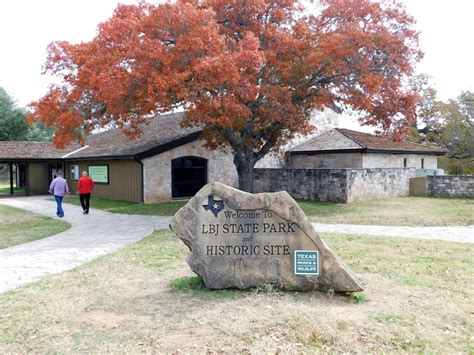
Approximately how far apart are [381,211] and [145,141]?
40.4 ft

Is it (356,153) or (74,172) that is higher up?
(356,153)

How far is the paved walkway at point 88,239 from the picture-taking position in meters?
7.26

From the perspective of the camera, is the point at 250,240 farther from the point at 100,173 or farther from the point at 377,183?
the point at 100,173

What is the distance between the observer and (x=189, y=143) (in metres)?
20.6

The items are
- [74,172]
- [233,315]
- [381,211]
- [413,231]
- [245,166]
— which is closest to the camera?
[233,315]

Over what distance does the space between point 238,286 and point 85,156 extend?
19.6 metres

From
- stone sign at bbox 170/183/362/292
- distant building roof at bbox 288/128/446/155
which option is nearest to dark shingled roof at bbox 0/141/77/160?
distant building roof at bbox 288/128/446/155

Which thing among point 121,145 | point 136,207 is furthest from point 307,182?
point 121,145

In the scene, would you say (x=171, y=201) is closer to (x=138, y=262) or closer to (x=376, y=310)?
(x=138, y=262)

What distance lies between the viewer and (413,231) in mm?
11156

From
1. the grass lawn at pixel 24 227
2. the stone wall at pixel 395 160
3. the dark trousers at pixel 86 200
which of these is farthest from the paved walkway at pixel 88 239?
the stone wall at pixel 395 160

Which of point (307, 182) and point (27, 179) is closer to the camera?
point (307, 182)

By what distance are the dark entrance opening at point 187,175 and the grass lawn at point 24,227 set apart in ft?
22.7

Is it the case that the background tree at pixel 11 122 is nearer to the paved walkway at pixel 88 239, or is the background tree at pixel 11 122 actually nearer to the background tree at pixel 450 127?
the paved walkway at pixel 88 239
